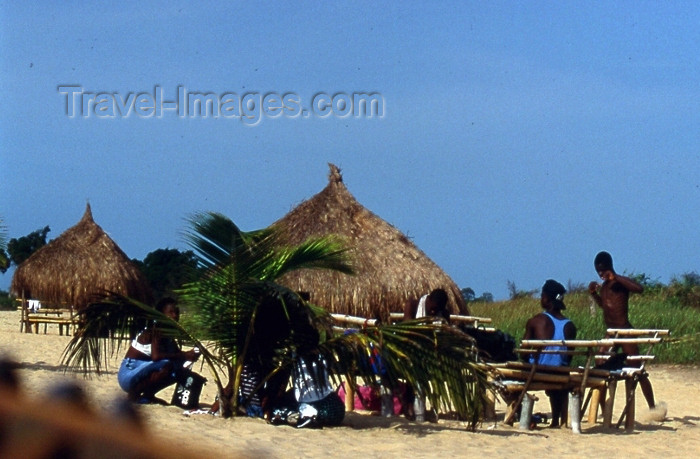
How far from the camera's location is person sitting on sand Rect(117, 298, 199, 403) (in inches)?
338

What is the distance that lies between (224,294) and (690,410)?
6.52 m

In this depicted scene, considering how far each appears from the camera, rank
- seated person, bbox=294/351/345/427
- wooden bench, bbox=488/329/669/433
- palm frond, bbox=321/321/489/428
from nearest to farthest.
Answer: palm frond, bbox=321/321/489/428, seated person, bbox=294/351/345/427, wooden bench, bbox=488/329/669/433

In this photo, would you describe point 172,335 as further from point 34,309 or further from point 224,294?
point 34,309

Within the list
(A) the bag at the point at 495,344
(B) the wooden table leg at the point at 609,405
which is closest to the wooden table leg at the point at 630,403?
(B) the wooden table leg at the point at 609,405

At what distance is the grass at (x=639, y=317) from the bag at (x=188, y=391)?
10.5 m

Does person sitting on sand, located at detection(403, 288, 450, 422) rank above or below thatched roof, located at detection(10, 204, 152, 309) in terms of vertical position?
below

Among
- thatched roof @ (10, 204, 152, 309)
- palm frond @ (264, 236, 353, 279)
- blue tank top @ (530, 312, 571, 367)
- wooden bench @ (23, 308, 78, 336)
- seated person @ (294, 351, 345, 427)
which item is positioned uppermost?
thatched roof @ (10, 204, 152, 309)

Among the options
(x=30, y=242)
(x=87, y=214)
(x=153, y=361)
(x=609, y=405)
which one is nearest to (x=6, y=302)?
(x=30, y=242)

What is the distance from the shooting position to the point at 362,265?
1653 centimetres

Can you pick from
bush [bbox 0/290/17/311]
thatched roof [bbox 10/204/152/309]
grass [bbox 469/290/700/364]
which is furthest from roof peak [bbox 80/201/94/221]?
bush [bbox 0/290/17/311]

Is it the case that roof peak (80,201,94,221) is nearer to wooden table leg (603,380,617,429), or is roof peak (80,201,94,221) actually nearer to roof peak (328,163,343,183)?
roof peak (328,163,343,183)

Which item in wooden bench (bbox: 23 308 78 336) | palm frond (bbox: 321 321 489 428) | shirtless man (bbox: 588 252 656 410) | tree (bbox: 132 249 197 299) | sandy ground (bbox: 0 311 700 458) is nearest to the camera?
sandy ground (bbox: 0 311 700 458)

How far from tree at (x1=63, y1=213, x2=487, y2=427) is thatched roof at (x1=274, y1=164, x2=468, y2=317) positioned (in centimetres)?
720

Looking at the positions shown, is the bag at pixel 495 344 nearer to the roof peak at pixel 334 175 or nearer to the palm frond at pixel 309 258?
the palm frond at pixel 309 258
